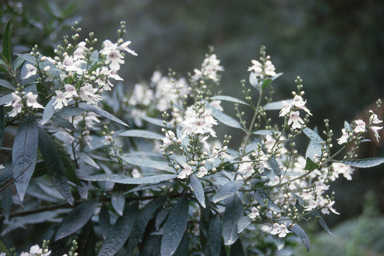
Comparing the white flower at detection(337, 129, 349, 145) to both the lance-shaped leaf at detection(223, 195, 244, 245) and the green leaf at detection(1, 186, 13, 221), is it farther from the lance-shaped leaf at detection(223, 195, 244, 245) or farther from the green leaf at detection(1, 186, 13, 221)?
the green leaf at detection(1, 186, 13, 221)

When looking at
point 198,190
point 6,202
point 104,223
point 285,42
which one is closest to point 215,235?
point 198,190

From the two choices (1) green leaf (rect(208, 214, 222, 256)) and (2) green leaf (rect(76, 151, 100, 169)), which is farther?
(2) green leaf (rect(76, 151, 100, 169))

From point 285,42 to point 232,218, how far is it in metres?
6.27

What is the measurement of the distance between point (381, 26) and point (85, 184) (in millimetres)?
5676

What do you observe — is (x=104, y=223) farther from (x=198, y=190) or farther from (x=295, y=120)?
(x=295, y=120)

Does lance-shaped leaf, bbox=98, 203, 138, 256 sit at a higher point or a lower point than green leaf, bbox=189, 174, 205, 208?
lower

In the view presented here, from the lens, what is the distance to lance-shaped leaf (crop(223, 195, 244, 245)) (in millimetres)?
1126

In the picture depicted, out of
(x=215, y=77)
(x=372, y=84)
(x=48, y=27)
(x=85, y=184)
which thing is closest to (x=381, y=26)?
(x=372, y=84)

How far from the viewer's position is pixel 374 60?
17.2 ft

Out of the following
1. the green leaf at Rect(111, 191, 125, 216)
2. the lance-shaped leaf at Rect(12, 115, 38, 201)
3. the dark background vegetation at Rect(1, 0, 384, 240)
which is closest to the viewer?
the lance-shaped leaf at Rect(12, 115, 38, 201)

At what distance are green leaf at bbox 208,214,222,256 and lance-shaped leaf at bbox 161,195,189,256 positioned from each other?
0.11 metres

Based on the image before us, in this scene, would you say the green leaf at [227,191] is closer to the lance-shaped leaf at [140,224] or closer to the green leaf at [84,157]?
the lance-shaped leaf at [140,224]

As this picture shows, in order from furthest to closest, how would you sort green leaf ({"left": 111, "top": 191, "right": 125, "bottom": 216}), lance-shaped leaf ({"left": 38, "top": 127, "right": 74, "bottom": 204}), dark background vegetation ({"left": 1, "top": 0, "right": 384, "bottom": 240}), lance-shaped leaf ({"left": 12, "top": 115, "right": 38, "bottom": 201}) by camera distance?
dark background vegetation ({"left": 1, "top": 0, "right": 384, "bottom": 240}) < green leaf ({"left": 111, "top": 191, "right": 125, "bottom": 216}) < lance-shaped leaf ({"left": 38, "top": 127, "right": 74, "bottom": 204}) < lance-shaped leaf ({"left": 12, "top": 115, "right": 38, "bottom": 201})

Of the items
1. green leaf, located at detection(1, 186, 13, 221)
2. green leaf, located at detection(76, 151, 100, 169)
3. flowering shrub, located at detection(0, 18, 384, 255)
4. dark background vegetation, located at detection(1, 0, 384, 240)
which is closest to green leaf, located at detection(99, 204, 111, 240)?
flowering shrub, located at detection(0, 18, 384, 255)
